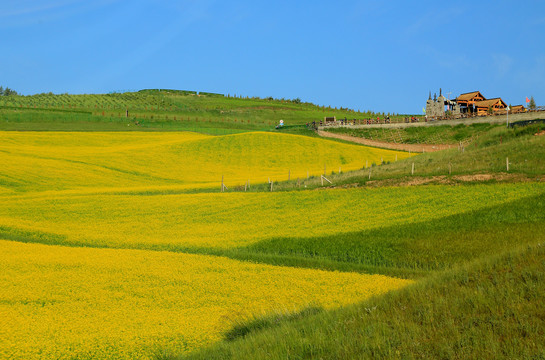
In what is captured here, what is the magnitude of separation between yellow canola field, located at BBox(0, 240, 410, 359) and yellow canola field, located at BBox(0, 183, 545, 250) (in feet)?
16.9

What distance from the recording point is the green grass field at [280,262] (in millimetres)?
8203

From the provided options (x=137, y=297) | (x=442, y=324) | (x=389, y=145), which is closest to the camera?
(x=442, y=324)

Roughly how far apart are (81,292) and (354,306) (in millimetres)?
10750

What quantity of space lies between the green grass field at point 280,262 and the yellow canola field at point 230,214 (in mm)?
161

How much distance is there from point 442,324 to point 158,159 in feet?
202

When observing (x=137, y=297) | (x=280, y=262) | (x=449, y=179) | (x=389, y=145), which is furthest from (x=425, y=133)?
(x=137, y=297)

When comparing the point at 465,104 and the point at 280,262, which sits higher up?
the point at 465,104

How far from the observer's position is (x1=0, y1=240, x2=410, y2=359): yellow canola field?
40.5ft

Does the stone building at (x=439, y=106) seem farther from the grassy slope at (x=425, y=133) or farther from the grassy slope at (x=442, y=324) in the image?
the grassy slope at (x=442, y=324)

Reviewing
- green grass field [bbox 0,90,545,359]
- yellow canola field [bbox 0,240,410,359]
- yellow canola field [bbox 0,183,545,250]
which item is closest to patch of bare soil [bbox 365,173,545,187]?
green grass field [bbox 0,90,545,359]

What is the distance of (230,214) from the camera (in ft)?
111

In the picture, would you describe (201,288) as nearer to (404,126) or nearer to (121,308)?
(121,308)

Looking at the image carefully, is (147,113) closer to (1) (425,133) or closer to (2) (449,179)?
(1) (425,133)

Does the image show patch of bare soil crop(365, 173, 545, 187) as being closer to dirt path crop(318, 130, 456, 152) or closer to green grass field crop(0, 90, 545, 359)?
green grass field crop(0, 90, 545, 359)
